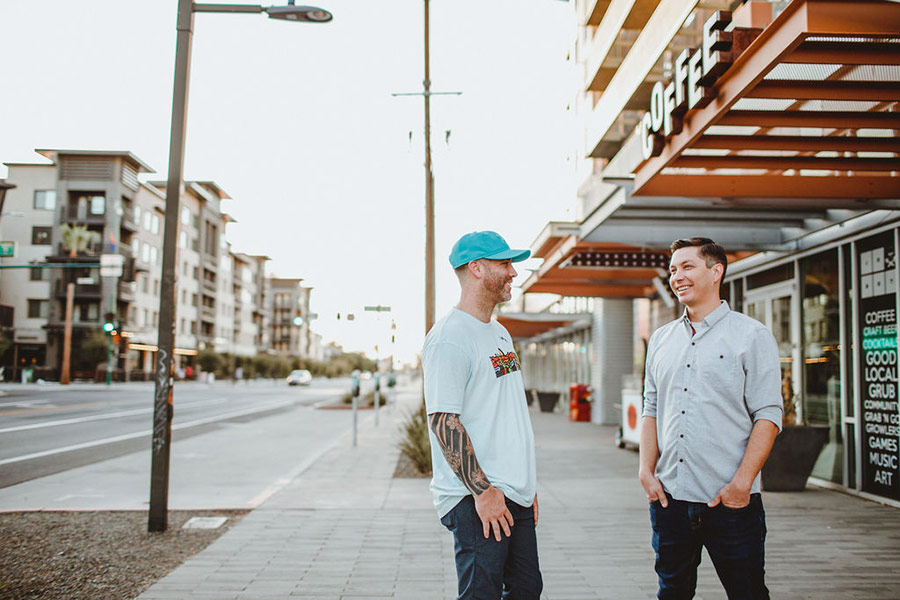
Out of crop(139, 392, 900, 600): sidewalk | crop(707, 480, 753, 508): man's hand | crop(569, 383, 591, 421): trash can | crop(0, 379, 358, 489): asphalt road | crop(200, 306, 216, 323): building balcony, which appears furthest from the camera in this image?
crop(200, 306, 216, 323): building balcony

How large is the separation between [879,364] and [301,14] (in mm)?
6858

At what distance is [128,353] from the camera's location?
59.2 metres

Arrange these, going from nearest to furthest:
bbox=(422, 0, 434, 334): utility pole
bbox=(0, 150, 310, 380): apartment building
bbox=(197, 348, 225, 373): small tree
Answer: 1. bbox=(422, 0, 434, 334): utility pole
2. bbox=(0, 150, 310, 380): apartment building
3. bbox=(197, 348, 225, 373): small tree

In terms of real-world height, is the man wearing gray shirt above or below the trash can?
above

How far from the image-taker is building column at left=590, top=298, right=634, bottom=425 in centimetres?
1997

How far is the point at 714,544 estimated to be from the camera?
2.95 m

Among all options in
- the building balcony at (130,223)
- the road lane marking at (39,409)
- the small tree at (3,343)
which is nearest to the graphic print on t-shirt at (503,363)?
the road lane marking at (39,409)

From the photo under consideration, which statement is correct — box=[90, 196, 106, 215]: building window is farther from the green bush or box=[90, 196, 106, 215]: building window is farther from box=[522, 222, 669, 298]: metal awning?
the green bush

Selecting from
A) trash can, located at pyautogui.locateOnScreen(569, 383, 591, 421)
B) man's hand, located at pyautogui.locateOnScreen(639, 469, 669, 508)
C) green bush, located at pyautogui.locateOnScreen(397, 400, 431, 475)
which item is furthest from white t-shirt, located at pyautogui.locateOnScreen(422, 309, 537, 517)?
trash can, located at pyautogui.locateOnScreen(569, 383, 591, 421)

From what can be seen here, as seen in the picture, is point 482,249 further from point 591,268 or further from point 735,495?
point 591,268

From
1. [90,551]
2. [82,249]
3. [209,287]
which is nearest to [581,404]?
[90,551]

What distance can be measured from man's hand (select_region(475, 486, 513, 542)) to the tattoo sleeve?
2 cm

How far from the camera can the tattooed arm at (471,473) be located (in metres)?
2.71

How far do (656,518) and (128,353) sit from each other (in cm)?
6176
